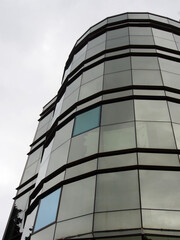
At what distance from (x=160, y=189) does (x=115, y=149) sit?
2.62m

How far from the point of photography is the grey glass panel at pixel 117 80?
576 inches

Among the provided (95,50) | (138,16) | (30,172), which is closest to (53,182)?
(30,172)

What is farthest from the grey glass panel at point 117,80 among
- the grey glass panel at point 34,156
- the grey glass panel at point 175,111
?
the grey glass panel at point 34,156

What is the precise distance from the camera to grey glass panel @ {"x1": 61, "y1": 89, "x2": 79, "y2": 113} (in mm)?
15805

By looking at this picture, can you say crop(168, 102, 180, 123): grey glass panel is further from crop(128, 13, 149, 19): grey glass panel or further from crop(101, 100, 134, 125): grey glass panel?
crop(128, 13, 149, 19): grey glass panel

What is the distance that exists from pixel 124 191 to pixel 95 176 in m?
1.45

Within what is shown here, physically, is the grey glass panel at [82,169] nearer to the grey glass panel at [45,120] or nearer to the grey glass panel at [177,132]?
the grey glass panel at [177,132]

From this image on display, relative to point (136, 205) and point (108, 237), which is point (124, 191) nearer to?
point (136, 205)

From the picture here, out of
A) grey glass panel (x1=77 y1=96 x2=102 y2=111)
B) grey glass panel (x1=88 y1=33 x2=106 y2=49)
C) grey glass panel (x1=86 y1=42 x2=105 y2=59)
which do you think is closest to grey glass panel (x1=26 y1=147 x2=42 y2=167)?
grey glass panel (x1=77 y1=96 x2=102 y2=111)

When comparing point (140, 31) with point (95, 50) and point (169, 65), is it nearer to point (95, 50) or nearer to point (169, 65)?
point (95, 50)

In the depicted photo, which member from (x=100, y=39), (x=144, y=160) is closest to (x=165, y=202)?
(x=144, y=160)

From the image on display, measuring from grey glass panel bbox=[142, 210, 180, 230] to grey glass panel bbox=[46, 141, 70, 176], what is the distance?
15.9 feet

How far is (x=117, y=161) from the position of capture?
10.9m

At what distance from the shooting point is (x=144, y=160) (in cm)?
1062
